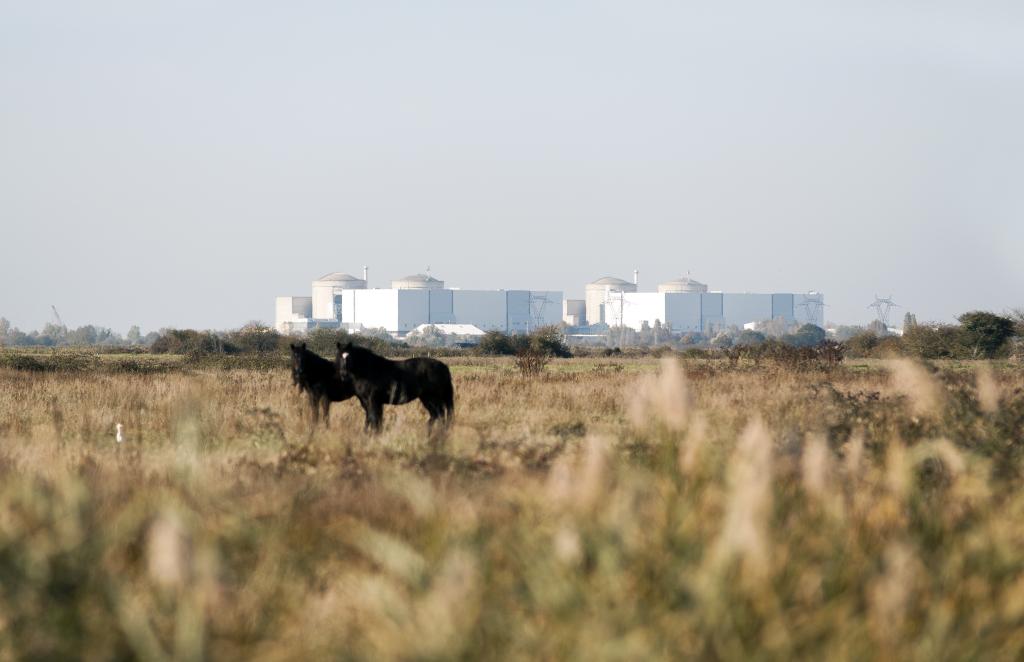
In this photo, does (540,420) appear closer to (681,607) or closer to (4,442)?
(4,442)

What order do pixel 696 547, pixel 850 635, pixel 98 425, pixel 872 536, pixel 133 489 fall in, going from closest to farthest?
pixel 850 635 → pixel 696 547 → pixel 872 536 → pixel 133 489 → pixel 98 425

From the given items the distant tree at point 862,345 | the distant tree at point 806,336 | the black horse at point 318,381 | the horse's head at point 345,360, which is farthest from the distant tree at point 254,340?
the distant tree at point 806,336

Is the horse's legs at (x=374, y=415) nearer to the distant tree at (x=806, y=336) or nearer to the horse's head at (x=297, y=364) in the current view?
the horse's head at (x=297, y=364)

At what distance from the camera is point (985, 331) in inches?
2862

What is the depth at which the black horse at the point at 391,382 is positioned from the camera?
57.8ft

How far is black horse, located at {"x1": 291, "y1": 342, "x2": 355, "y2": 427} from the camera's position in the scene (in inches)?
717

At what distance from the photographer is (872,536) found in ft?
24.6

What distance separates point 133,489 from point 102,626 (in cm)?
374

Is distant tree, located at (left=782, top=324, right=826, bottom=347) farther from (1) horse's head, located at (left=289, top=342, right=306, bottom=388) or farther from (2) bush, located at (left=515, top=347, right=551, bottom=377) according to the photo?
(1) horse's head, located at (left=289, top=342, right=306, bottom=388)

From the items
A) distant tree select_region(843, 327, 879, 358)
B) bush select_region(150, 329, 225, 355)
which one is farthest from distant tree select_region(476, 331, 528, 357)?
distant tree select_region(843, 327, 879, 358)

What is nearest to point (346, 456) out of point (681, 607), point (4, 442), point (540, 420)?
point (4, 442)

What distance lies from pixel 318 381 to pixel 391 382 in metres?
1.20

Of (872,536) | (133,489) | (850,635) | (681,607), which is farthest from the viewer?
(133,489)

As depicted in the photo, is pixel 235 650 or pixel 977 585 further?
pixel 977 585
